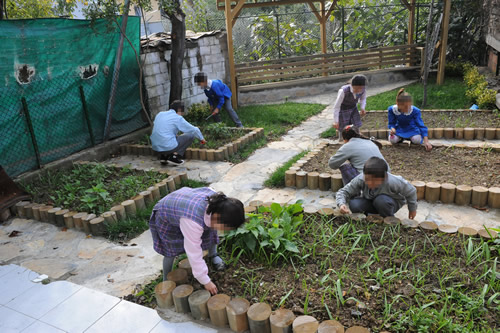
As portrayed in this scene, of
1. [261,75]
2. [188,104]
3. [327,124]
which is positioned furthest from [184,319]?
[261,75]

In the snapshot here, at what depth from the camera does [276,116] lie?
28.1ft

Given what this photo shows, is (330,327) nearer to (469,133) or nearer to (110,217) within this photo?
(110,217)

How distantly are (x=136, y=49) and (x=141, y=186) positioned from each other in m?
3.49

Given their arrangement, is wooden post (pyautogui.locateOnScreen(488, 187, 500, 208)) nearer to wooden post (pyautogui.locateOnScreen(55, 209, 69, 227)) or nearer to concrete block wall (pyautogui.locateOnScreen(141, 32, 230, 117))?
wooden post (pyautogui.locateOnScreen(55, 209, 69, 227))

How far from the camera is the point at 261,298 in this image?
273 cm

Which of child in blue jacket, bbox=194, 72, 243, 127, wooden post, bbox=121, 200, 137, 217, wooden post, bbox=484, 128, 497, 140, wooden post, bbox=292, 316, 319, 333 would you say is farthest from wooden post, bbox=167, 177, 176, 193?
wooden post, bbox=484, 128, 497, 140

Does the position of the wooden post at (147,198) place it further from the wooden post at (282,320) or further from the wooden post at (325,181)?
the wooden post at (282,320)

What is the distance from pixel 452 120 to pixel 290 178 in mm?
3699

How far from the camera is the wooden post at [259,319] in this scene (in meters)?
2.52

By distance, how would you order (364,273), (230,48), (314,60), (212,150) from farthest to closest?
(314,60) < (230,48) < (212,150) < (364,273)

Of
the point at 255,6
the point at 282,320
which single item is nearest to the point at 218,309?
the point at 282,320

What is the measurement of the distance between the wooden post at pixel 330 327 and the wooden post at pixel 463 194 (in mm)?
2567

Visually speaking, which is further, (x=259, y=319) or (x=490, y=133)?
(x=490, y=133)

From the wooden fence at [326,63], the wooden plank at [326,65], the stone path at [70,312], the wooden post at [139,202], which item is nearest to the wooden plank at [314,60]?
the wooden fence at [326,63]
